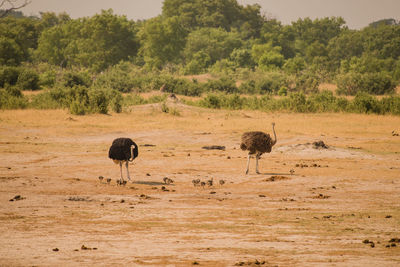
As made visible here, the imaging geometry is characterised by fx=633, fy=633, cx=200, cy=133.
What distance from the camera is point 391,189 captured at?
41.3 feet

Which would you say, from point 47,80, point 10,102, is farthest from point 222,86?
point 10,102

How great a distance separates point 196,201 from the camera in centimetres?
1134

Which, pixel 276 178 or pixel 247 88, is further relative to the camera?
pixel 247 88

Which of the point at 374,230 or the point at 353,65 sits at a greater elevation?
the point at 353,65

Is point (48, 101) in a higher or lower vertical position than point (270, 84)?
lower

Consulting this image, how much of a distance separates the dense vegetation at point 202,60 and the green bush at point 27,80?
0.27 ft

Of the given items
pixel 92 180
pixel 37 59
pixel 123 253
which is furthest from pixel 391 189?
pixel 37 59

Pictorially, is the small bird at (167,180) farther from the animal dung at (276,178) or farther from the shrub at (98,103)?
the shrub at (98,103)

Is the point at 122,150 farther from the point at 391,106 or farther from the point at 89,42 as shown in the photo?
the point at 89,42

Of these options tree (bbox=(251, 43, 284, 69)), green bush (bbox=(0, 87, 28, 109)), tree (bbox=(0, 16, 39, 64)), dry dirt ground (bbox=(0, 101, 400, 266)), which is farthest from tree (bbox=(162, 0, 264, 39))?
dry dirt ground (bbox=(0, 101, 400, 266))

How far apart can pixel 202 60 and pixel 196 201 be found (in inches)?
2264

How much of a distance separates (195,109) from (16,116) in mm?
8848

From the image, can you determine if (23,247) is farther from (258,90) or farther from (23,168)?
(258,90)

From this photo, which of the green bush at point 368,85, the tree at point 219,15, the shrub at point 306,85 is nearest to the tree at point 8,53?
the shrub at point 306,85
